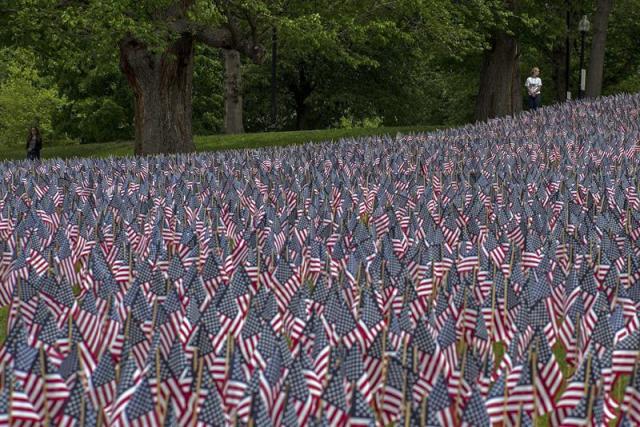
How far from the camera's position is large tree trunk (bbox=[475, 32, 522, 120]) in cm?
3647

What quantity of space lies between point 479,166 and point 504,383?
10317 mm

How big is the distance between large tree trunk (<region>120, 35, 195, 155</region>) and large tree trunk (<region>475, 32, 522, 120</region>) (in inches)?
568

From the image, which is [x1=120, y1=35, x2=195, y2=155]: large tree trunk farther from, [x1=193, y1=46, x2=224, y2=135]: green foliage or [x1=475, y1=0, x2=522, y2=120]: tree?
[x1=193, y1=46, x2=224, y2=135]: green foliage

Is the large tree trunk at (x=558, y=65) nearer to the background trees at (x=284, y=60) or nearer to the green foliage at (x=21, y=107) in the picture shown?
the background trees at (x=284, y=60)

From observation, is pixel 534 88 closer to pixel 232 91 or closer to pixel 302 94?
pixel 232 91

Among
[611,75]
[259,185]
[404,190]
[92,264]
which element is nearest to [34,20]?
[259,185]

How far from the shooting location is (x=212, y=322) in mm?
6906

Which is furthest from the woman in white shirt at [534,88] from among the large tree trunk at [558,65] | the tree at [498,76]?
the large tree trunk at [558,65]

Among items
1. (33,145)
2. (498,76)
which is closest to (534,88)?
(498,76)

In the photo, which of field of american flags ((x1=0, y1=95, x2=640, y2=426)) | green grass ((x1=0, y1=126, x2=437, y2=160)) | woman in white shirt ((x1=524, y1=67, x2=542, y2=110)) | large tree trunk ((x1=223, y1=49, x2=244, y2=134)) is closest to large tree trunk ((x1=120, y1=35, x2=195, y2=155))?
green grass ((x1=0, y1=126, x2=437, y2=160))

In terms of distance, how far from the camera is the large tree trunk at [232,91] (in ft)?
137

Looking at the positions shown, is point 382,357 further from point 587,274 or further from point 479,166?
point 479,166

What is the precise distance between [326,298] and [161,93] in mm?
18592

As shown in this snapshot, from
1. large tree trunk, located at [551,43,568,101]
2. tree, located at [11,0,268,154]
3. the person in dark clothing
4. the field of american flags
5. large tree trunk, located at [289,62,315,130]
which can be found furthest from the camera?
large tree trunk, located at [289,62,315,130]
